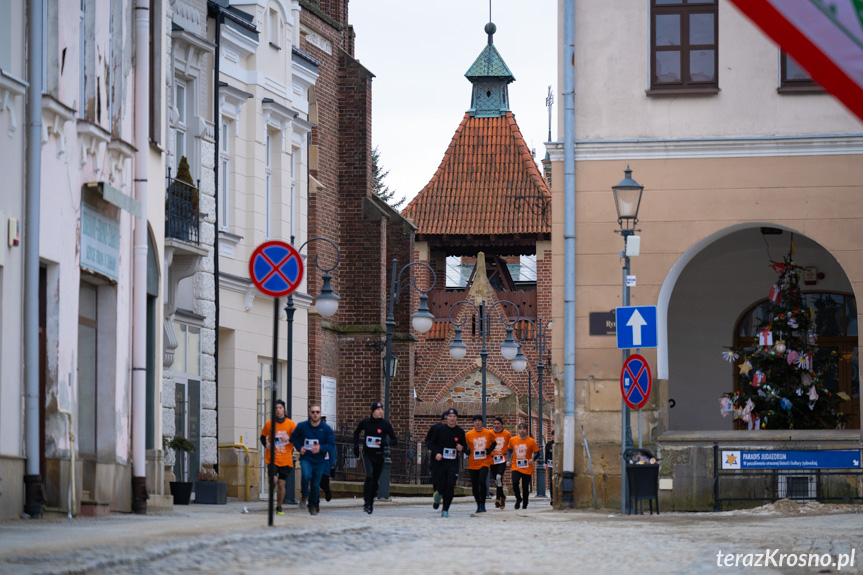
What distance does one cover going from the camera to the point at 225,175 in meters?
29.8

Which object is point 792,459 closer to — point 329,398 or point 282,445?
point 282,445

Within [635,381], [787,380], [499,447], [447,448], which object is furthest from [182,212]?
[787,380]

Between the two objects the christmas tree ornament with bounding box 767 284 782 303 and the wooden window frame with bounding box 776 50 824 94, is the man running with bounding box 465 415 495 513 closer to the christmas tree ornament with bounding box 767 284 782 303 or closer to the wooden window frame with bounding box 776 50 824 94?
the christmas tree ornament with bounding box 767 284 782 303

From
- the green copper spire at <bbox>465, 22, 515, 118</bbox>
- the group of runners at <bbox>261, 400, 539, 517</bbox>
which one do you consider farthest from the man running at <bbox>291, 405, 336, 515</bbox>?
the green copper spire at <bbox>465, 22, 515, 118</bbox>

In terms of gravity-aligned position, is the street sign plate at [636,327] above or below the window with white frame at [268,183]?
below

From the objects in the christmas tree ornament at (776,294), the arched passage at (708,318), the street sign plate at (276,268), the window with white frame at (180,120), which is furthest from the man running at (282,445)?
the christmas tree ornament at (776,294)

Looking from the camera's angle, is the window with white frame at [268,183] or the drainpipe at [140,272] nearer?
the drainpipe at [140,272]

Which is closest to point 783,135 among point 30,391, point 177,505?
point 177,505

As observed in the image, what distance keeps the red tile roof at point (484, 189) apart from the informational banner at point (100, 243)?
36262 mm

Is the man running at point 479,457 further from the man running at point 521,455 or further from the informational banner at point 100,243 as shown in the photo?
the informational banner at point 100,243

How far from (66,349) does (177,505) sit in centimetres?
667

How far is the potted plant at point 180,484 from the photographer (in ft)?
77.8

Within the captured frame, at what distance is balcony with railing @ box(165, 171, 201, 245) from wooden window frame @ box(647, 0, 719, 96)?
7.87 metres

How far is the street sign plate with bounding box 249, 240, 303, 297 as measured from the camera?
1510 centimetres
